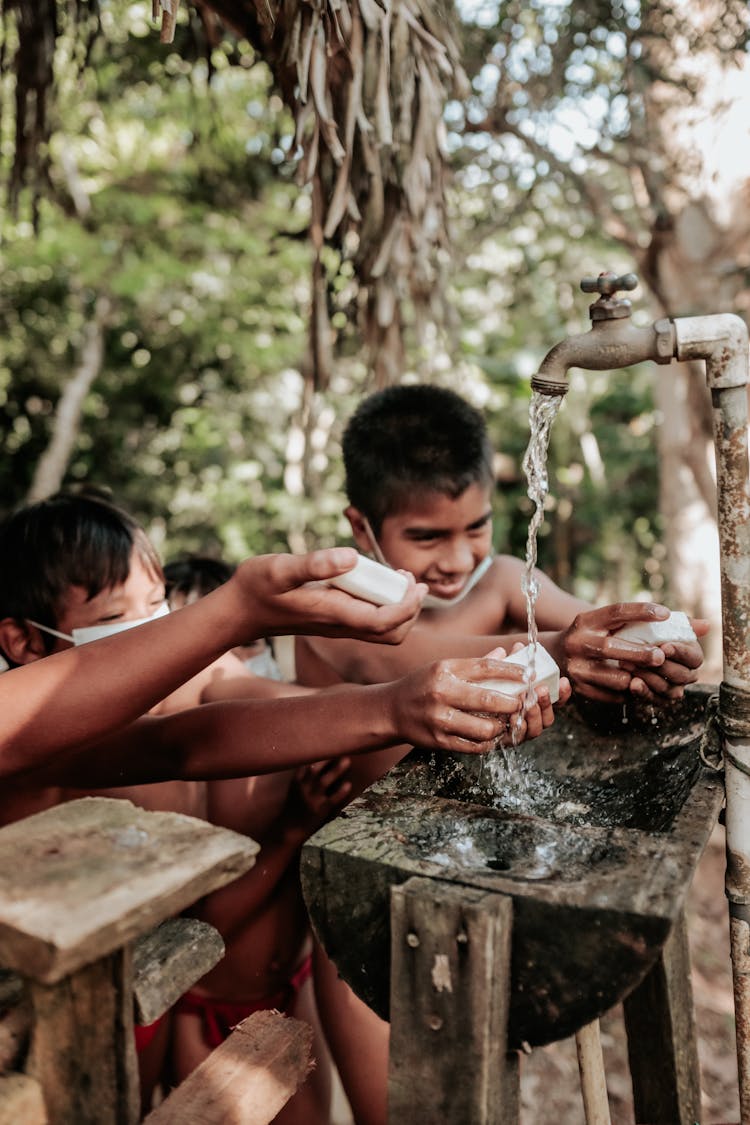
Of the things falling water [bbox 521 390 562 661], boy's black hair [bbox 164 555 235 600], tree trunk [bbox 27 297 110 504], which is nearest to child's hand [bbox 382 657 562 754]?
falling water [bbox 521 390 562 661]

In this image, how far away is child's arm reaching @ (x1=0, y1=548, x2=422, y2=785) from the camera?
130cm

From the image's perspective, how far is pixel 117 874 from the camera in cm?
84

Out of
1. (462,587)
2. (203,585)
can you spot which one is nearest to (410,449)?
(462,587)

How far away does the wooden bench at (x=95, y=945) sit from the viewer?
2.49 feet

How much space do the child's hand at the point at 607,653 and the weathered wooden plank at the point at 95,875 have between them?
0.99 m

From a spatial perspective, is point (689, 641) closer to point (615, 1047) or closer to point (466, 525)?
point (466, 525)

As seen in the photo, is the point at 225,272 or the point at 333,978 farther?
the point at 225,272

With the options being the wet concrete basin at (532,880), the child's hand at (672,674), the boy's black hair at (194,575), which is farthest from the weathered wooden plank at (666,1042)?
the boy's black hair at (194,575)

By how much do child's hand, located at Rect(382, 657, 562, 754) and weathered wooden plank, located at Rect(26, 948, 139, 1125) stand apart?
0.64 m

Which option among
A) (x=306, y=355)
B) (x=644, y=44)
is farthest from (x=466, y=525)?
(x=644, y=44)

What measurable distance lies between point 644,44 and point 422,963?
4.27 m

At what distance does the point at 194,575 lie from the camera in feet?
9.33

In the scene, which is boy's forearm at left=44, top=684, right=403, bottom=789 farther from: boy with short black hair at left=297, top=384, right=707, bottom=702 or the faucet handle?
the faucet handle

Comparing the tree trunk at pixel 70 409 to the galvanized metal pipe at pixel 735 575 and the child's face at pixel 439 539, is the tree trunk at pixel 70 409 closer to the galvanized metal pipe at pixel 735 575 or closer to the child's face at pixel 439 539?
the child's face at pixel 439 539
